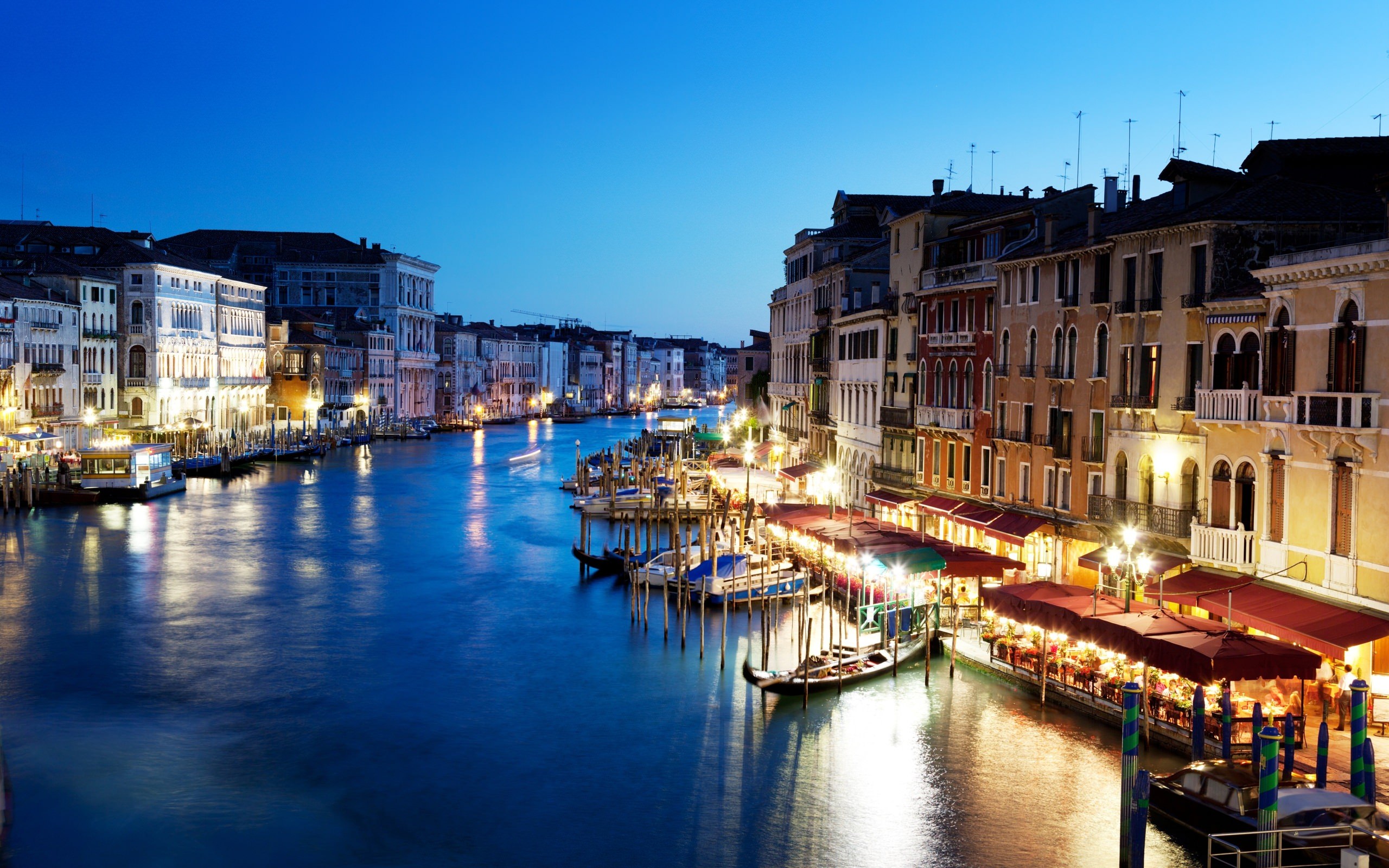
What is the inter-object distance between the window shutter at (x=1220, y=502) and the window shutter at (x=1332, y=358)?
2616 millimetres

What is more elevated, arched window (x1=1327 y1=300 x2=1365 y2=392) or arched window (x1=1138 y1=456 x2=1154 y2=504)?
arched window (x1=1327 y1=300 x2=1365 y2=392)

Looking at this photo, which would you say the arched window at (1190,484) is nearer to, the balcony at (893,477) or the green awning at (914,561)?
the green awning at (914,561)

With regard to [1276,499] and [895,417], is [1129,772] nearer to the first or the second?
[1276,499]

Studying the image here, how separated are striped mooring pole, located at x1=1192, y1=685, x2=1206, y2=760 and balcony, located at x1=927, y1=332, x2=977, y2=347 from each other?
13387mm

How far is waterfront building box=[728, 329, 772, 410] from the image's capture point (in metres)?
70.1

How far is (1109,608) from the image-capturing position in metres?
17.8

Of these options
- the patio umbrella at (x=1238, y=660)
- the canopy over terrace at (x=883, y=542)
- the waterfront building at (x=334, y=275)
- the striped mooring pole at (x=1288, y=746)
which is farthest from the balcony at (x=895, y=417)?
the waterfront building at (x=334, y=275)

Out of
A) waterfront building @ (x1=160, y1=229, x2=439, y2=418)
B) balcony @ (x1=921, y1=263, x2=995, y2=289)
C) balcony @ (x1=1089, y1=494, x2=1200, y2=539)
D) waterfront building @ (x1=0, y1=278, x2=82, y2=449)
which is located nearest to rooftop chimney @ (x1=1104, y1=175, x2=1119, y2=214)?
balcony @ (x1=921, y1=263, x2=995, y2=289)

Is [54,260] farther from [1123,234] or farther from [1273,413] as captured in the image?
[1273,413]

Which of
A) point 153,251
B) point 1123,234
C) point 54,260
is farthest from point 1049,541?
point 153,251

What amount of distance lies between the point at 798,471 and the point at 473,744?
23.0 metres

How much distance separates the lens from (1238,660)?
48.8 ft

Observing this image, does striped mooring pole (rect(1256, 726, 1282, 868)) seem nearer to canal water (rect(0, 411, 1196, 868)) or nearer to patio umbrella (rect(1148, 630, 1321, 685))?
canal water (rect(0, 411, 1196, 868))

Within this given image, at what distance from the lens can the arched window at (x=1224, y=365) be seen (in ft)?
60.7
